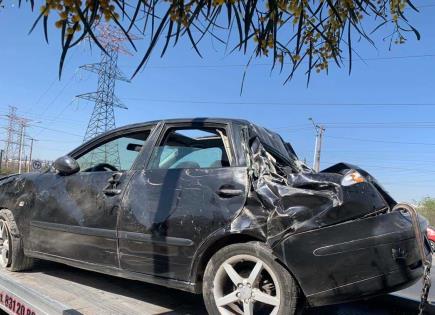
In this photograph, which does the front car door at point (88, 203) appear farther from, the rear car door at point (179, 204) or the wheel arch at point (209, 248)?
the wheel arch at point (209, 248)

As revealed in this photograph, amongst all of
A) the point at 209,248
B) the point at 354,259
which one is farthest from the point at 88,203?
the point at 354,259

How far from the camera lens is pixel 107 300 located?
3.23m

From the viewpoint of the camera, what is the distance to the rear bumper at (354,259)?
2627 mm

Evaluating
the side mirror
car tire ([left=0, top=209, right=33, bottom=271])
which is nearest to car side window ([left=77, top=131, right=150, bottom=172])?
the side mirror

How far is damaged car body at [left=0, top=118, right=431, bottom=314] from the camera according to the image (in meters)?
2.68

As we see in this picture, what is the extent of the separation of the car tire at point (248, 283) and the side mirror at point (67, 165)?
1596mm

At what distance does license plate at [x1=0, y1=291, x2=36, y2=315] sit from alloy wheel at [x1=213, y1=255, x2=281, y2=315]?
112cm

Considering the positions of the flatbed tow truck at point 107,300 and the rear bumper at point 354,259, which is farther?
the flatbed tow truck at point 107,300

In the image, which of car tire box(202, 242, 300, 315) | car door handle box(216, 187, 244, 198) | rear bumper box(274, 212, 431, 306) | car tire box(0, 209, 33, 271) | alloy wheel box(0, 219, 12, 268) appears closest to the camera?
rear bumper box(274, 212, 431, 306)

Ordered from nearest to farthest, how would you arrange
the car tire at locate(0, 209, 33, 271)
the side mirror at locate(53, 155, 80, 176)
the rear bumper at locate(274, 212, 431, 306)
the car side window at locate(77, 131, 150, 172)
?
1. the rear bumper at locate(274, 212, 431, 306)
2. the car side window at locate(77, 131, 150, 172)
3. the side mirror at locate(53, 155, 80, 176)
4. the car tire at locate(0, 209, 33, 271)

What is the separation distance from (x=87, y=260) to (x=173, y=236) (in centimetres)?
87

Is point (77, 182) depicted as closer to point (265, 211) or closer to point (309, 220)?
point (265, 211)

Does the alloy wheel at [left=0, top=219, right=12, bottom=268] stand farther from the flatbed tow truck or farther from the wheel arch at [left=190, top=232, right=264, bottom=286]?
the wheel arch at [left=190, top=232, right=264, bottom=286]

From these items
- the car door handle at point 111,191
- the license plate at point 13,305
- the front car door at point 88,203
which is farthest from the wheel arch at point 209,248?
the license plate at point 13,305
